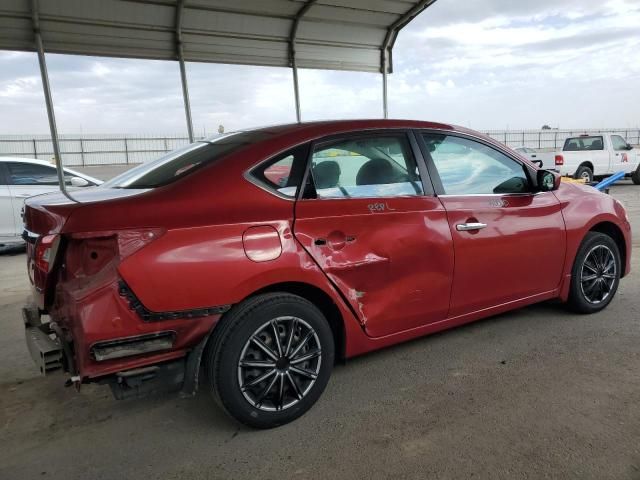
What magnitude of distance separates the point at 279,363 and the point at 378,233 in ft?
3.17

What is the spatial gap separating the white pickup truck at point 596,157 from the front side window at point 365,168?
15284 mm

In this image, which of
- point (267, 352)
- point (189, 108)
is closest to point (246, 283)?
point (267, 352)

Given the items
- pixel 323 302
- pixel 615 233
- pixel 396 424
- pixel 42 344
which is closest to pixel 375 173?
pixel 323 302

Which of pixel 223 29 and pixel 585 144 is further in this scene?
pixel 585 144

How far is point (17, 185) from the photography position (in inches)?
324

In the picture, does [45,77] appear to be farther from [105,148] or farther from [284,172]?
[105,148]

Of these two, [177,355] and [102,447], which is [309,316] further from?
[102,447]

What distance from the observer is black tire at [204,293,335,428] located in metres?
2.57

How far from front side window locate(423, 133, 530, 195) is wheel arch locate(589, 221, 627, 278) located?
40.3 inches

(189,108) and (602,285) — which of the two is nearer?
(602,285)

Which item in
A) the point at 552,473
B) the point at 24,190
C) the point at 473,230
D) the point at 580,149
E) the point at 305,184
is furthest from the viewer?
the point at 580,149

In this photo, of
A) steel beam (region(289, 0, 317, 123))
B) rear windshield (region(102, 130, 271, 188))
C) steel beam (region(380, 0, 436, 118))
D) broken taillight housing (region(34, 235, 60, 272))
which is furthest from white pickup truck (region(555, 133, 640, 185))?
broken taillight housing (region(34, 235, 60, 272))

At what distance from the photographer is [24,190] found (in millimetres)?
8250

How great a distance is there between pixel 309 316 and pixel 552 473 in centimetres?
139
